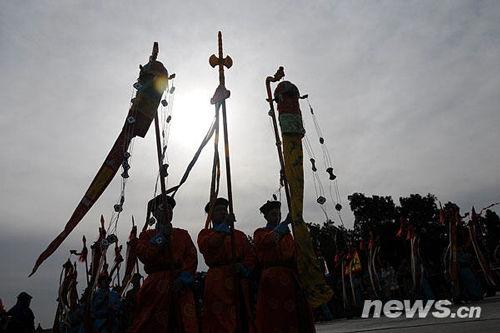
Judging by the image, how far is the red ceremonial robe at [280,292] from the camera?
5.08m

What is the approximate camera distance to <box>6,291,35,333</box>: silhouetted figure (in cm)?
1000

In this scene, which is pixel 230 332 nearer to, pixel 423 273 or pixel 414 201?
pixel 423 273

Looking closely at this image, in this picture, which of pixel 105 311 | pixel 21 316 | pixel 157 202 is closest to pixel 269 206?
pixel 157 202

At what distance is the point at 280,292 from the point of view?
5172 mm

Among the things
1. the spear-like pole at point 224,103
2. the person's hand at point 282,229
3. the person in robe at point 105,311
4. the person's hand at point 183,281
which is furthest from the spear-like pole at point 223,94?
the person in robe at point 105,311

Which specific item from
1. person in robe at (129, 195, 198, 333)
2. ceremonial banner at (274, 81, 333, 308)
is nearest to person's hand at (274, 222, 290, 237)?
ceremonial banner at (274, 81, 333, 308)

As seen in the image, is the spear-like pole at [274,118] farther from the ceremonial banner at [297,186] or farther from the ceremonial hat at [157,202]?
the ceremonial hat at [157,202]

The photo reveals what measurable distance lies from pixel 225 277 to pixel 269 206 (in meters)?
1.13

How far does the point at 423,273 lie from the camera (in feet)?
44.4

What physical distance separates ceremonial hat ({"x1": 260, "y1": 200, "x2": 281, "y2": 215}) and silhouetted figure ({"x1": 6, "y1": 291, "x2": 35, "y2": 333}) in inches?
297

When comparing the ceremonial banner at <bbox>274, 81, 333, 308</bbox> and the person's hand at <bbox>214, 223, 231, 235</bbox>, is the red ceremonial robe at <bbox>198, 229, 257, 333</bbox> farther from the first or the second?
the ceremonial banner at <bbox>274, 81, 333, 308</bbox>

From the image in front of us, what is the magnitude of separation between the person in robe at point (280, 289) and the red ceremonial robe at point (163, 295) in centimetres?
86

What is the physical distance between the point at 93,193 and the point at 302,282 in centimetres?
341

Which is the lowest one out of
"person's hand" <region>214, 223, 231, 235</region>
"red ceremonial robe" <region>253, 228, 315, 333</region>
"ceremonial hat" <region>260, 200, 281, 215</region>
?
"red ceremonial robe" <region>253, 228, 315, 333</region>
